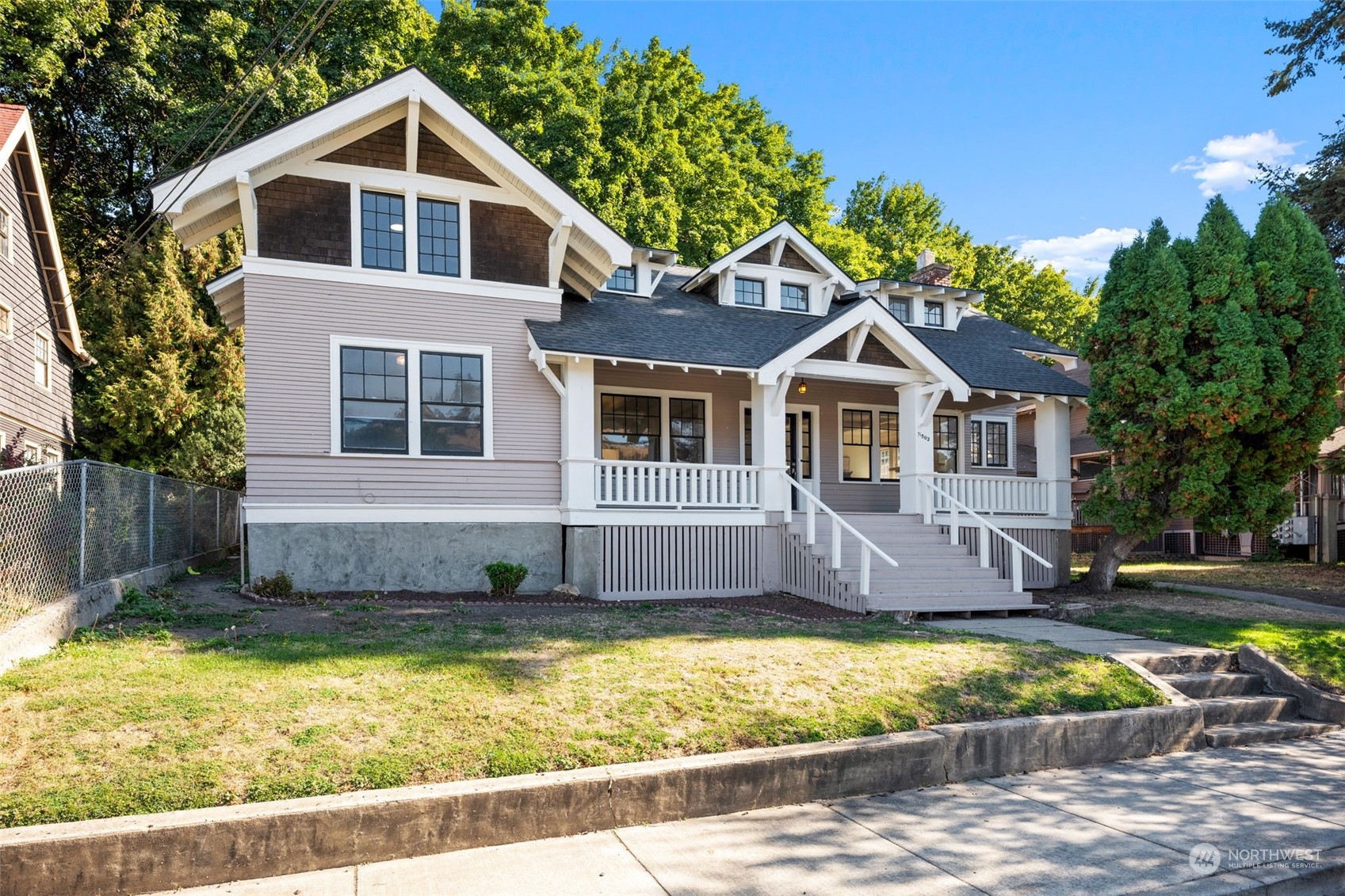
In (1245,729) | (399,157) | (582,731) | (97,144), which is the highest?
(97,144)

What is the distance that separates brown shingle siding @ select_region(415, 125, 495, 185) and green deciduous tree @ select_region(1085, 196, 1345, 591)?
443 inches

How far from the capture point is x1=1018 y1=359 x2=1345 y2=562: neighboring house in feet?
76.8

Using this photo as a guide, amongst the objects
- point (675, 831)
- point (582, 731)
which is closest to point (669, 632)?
point (582, 731)

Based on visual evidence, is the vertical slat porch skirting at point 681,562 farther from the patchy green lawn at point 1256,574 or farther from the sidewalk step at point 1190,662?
the patchy green lawn at point 1256,574

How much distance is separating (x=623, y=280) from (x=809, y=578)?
7.47 m

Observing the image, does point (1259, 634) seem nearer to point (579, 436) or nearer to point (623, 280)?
point (579, 436)

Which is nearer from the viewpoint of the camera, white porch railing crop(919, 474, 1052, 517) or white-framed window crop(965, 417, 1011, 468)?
white porch railing crop(919, 474, 1052, 517)

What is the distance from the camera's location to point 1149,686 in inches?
322

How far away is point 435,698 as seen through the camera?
6.45m

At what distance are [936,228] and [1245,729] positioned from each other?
131ft

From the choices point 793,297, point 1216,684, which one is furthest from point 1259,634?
point 793,297

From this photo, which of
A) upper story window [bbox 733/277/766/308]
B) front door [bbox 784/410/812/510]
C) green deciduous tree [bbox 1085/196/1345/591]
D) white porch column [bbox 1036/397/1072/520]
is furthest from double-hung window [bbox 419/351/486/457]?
green deciduous tree [bbox 1085/196/1345/591]

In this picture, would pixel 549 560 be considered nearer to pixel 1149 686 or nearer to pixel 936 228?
pixel 1149 686
